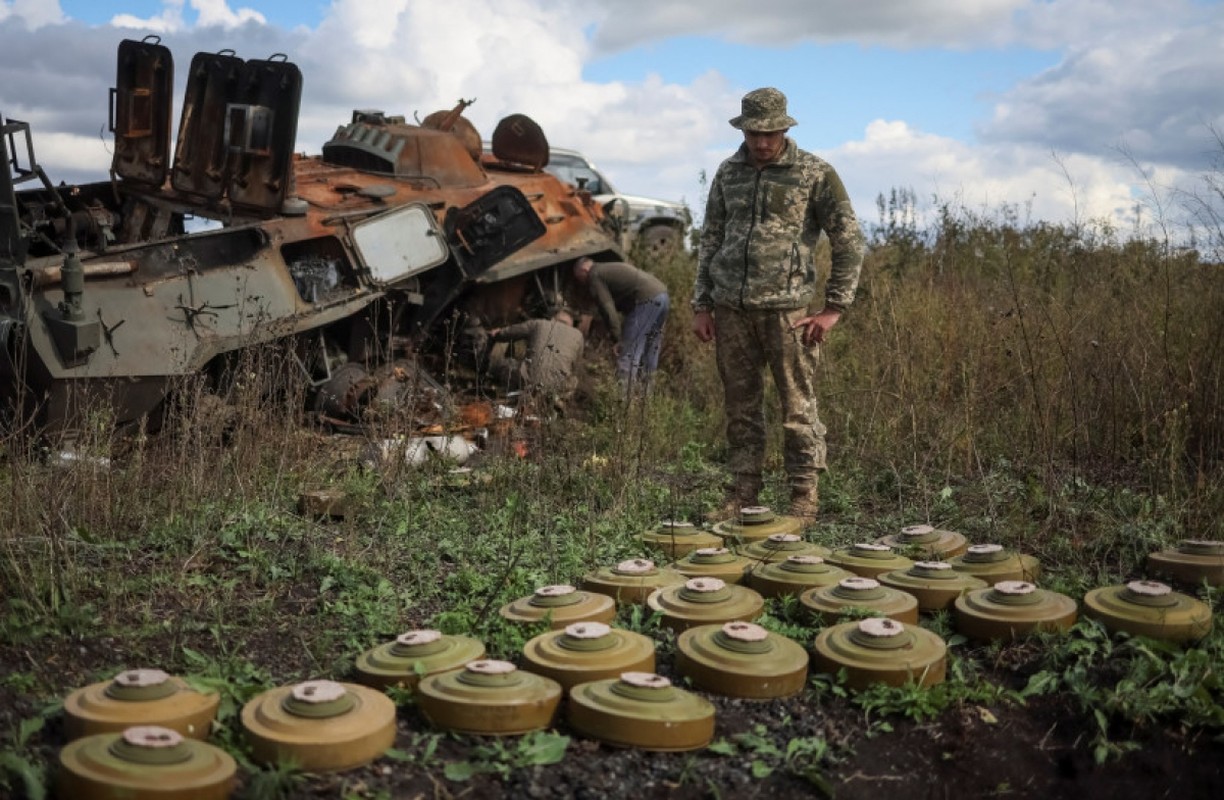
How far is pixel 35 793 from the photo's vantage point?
126 inches

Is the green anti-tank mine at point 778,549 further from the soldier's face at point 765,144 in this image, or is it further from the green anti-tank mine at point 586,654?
the soldier's face at point 765,144

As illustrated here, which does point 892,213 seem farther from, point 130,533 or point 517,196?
point 130,533

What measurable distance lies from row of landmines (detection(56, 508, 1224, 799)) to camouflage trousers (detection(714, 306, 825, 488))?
88cm

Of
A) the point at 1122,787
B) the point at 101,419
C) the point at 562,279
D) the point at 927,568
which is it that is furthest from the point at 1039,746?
the point at 562,279

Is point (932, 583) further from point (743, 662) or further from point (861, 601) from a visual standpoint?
point (743, 662)

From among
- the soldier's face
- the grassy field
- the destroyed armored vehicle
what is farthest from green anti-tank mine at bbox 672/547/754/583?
the destroyed armored vehicle

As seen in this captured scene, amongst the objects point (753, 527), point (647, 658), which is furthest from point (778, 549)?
point (647, 658)

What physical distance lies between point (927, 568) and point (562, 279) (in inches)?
263

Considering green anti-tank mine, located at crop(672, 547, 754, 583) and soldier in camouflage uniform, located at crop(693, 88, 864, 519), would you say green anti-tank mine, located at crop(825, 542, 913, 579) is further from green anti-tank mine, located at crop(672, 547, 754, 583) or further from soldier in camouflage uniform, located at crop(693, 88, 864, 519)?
soldier in camouflage uniform, located at crop(693, 88, 864, 519)

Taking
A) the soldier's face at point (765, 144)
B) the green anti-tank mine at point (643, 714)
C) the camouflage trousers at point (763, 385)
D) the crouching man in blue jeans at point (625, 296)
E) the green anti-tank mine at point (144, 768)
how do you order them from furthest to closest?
the crouching man in blue jeans at point (625, 296), the camouflage trousers at point (763, 385), the soldier's face at point (765, 144), the green anti-tank mine at point (643, 714), the green anti-tank mine at point (144, 768)

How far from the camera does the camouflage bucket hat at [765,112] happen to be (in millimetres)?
6147

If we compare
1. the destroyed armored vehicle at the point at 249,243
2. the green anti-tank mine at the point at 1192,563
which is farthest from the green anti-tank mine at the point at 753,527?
the destroyed armored vehicle at the point at 249,243

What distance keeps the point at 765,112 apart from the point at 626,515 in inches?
84.6

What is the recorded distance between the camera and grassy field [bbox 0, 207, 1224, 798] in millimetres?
4098
